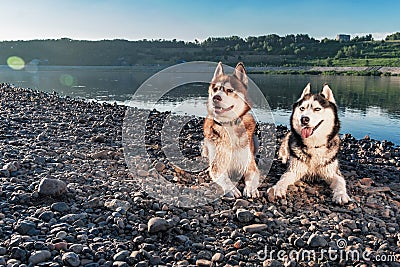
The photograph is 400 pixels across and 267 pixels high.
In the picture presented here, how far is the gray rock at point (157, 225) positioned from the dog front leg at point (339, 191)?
2671 mm

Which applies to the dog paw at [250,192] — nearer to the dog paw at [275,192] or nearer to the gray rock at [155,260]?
the dog paw at [275,192]

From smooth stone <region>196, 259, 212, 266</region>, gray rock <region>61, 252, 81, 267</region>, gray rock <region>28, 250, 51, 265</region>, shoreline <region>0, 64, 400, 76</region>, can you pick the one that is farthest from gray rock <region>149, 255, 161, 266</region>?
shoreline <region>0, 64, 400, 76</region>

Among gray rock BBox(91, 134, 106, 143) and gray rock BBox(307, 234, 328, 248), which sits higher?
gray rock BBox(91, 134, 106, 143)

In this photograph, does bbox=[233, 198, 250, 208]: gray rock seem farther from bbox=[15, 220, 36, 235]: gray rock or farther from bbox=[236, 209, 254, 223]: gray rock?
bbox=[15, 220, 36, 235]: gray rock

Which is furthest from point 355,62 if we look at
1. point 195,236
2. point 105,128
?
point 195,236

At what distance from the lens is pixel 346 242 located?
4270 millimetres

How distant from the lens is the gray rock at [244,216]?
4734mm

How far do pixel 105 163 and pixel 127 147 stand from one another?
1.45 metres

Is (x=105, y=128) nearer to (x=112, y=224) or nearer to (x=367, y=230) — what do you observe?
(x=112, y=224)

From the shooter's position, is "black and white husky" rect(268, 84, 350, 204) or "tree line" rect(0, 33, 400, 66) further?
"tree line" rect(0, 33, 400, 66)

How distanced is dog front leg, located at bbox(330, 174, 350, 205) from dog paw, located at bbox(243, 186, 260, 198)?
3.78ft

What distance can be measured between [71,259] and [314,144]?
13.0 feet

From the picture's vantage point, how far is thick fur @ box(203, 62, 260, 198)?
5.57 metres

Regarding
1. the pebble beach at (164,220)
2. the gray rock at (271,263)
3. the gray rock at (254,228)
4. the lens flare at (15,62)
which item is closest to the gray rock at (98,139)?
the pebble beach at (164,220)
